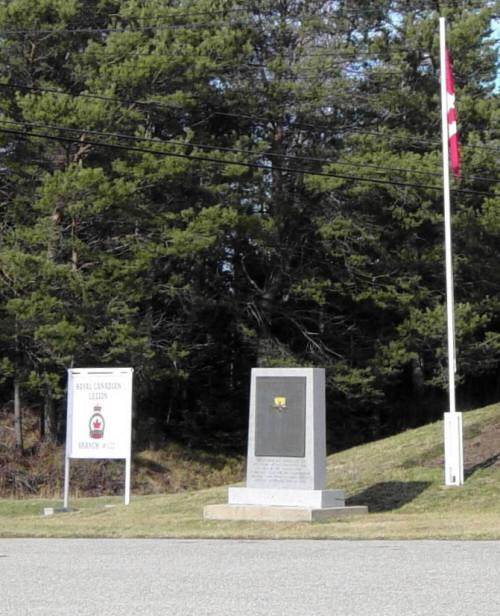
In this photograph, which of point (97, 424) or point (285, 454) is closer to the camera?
point (285, 454)

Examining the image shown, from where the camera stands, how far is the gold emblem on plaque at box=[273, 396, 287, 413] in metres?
17.5

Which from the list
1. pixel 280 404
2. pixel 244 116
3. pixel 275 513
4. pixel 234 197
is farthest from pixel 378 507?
pixel 244 116

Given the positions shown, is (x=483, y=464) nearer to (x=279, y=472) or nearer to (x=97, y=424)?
(x=279, y=472)

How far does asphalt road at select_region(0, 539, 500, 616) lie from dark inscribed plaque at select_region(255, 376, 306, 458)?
3.61 metres

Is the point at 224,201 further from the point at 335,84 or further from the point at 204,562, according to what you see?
the point at 204,562

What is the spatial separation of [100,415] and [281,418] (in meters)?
5.93

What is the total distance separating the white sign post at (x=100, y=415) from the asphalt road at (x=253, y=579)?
7.99 metres

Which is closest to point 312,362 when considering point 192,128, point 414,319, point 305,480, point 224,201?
point 414,319

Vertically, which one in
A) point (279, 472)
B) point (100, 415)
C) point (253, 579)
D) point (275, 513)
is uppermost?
point (100, 415)

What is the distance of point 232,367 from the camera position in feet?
138

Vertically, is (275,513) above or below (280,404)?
below

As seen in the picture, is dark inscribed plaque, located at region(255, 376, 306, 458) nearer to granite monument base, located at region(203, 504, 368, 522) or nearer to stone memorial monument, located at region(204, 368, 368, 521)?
stone memorial monument, located at region(204, 368, 368, 521)

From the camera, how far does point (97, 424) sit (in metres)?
22.1

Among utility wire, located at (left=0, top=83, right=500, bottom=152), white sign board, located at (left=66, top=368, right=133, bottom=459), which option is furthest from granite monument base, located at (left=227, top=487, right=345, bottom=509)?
utility wire, located at (left=0, top=83, right=500, bottom=152)
